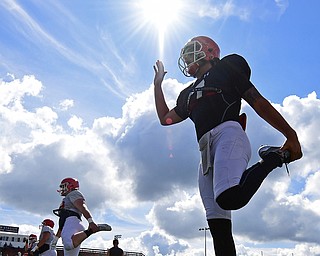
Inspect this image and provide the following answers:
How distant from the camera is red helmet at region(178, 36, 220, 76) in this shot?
4.86 metres

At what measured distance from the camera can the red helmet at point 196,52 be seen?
4.86 m

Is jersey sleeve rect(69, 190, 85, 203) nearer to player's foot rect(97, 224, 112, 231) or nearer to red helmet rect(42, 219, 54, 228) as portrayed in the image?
player's foot rect(97, 224, 112, 231)

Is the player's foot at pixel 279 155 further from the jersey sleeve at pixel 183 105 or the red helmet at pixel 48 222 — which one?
the red helmet at pixel 48 222

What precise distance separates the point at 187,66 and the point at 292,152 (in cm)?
184

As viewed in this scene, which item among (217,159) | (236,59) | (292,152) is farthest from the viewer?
(236,59)

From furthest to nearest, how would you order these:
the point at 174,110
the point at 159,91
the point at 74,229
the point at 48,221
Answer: the point at 48,221 < the point at 74,229 < the point at 159,91 < the point at 174,110

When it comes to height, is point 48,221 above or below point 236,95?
above

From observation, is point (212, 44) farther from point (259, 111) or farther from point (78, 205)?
point (78, 205)

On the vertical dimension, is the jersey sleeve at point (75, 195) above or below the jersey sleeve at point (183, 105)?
above

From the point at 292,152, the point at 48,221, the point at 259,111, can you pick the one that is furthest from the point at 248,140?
the point at 48,221

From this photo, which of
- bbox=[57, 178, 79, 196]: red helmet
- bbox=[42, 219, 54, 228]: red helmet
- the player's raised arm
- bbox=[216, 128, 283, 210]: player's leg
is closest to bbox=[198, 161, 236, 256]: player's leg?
bbox=[216, 128, 283, 210]: player's leg

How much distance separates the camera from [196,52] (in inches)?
191

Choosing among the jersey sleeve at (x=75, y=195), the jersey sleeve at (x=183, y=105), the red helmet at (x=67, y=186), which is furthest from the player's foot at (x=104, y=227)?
the jersey sleeve at (x=183, y=105)

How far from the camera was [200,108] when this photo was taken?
14.7 feet
